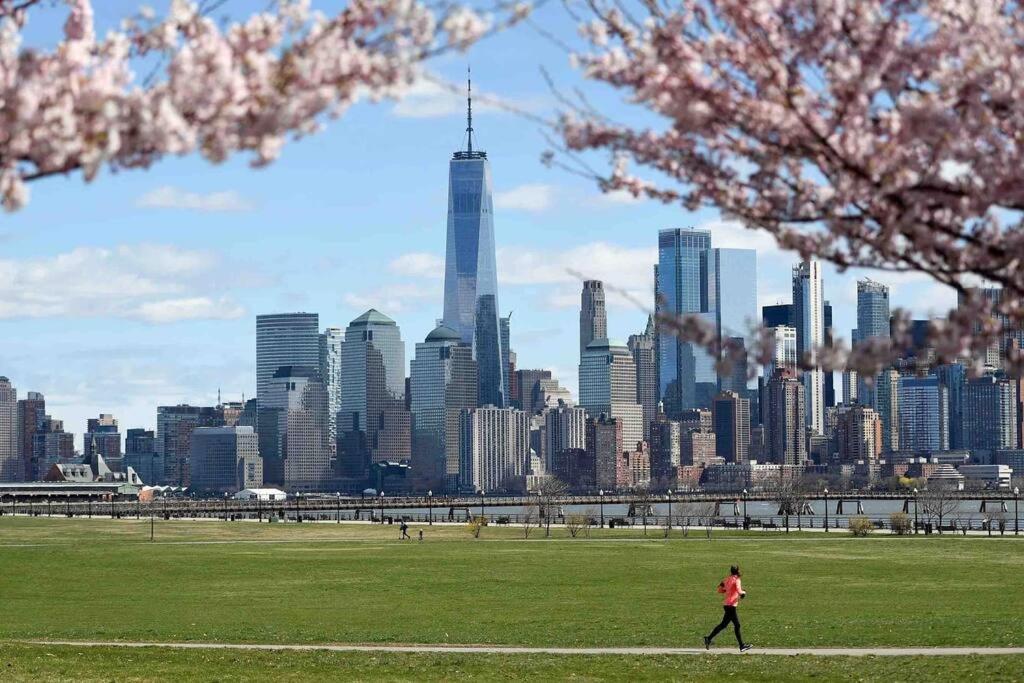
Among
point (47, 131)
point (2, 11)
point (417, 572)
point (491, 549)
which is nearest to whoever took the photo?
point (47, 131)

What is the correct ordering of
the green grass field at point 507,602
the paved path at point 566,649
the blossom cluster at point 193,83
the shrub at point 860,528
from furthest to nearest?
the shrub at point 860,528 < the paved path at point 566,649 < the green grass field at point 507,602 < the blossom cluster at point 193,83

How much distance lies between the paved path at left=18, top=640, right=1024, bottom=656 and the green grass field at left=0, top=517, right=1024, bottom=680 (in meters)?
1.34

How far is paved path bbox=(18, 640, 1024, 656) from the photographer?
109 ft

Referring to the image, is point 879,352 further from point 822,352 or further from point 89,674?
point 89,674

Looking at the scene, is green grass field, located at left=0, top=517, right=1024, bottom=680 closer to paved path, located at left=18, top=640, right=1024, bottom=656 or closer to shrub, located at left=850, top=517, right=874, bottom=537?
paved path, located at left=18, top=640, right=1024, bottom=656

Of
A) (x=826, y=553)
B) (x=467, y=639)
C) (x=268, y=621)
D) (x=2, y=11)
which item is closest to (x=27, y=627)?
(x=268, y=621)

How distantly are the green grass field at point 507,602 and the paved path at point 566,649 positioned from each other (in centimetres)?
134

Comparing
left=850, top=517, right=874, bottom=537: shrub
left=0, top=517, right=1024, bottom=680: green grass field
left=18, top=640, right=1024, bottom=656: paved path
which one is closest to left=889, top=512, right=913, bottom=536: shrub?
left=850, top=517, right=874, bottom=537: shrub

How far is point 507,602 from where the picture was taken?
53625 millimetres

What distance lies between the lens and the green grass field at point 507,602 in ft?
102

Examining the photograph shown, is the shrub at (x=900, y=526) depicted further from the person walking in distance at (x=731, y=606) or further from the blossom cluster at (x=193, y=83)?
the blossom cluster at (x=193, y=83)

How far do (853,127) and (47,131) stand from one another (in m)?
4.97

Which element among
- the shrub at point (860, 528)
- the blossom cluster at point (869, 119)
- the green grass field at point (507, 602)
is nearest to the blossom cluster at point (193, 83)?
the blossom cluster at point (869, 119)

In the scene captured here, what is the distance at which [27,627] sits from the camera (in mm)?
44406
